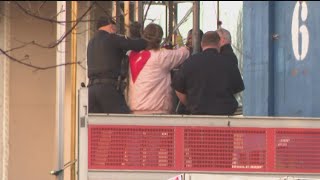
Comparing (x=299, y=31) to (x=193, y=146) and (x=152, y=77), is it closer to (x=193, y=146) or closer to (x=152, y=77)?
(x=152, y=77)

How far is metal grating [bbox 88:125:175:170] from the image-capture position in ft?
14.6

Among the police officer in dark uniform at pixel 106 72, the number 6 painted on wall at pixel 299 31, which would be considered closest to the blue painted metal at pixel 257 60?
the number 6 painted on wall at pixel 299 31

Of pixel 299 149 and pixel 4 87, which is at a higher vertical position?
pixel 4 87

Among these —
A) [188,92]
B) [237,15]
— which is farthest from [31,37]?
[188,92]

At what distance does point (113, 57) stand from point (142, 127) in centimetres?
186

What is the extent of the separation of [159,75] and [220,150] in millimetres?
1490

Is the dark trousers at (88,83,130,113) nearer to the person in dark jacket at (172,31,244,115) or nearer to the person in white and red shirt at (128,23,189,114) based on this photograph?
the person in white and red shirt at (128,23,189,114)

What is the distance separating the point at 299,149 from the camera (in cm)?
450

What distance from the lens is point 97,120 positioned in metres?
4.48

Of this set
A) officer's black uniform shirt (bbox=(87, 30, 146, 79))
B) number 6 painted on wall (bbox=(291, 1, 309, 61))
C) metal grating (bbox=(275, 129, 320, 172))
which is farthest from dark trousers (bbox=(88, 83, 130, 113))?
number 6 painted on wall (bbox=(291, 1, 309, 61))

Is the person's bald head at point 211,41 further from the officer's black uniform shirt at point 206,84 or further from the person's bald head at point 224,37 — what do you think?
the person's bald head at point 224,37

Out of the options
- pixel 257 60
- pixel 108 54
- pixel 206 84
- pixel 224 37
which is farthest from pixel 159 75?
pixel 257 60

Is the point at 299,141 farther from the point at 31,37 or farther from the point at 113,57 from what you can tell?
the point at 31,37

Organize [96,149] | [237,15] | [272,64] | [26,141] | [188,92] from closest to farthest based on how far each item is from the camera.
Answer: [96,149] < [188,92] < [272,64] < [237,15] < [26,141]
